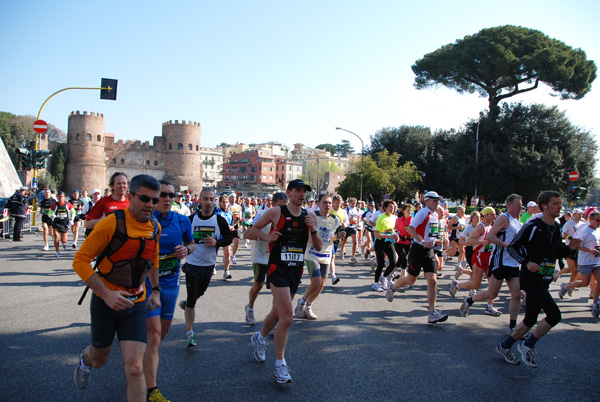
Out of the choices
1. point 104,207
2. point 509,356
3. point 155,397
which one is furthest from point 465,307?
point 104,207

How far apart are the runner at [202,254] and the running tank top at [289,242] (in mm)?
1002

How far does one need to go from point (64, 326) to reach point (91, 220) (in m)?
1.46

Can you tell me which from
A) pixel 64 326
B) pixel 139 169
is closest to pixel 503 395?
pixel 64 326

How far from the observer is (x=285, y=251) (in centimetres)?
445

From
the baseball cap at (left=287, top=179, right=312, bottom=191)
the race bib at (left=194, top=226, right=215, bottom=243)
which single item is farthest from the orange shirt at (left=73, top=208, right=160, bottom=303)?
the race bib at (left=194, top=226, right=215, bottom=243)

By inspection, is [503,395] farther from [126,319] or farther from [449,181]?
[449,181]

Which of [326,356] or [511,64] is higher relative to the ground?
[511,64]

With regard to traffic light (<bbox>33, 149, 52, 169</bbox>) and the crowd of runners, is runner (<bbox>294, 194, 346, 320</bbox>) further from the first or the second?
traffic light (<bbox>33, 149, 52, 169</bbox>)

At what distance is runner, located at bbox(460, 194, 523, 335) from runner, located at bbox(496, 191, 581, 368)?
709 mm

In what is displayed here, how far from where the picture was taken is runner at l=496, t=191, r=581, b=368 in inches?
187

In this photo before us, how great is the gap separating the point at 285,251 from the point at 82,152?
253 ft

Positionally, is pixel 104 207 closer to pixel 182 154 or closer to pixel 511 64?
pixel 511 64

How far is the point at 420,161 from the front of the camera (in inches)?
1989

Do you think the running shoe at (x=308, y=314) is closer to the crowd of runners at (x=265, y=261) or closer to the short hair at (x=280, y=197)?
the crowd of runners at (x=265, y=261)
